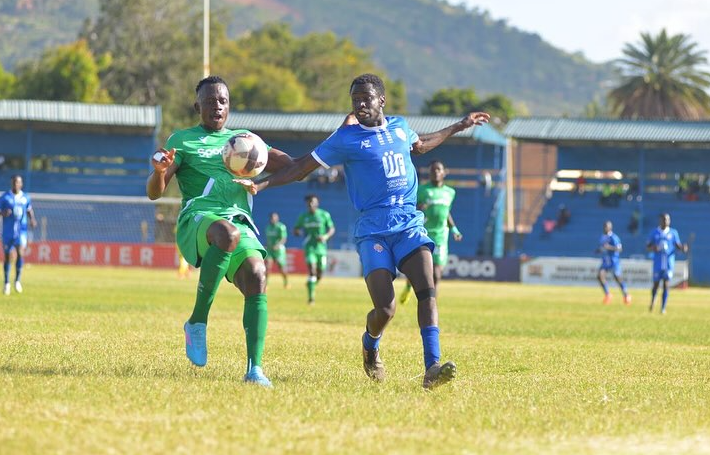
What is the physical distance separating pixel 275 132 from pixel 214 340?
4437 centimetres

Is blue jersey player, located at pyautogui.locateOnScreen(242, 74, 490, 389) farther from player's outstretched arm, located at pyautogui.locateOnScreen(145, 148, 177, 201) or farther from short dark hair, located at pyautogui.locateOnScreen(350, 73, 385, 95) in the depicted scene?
player's outstretched arm, located at pyautogui.locateOnScreen(145, 148, 177, 201)

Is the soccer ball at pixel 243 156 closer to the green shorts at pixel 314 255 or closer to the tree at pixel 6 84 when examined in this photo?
the green shorts at pixel 314 255

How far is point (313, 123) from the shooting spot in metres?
56.9

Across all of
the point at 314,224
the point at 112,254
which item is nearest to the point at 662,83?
the point at 112,254

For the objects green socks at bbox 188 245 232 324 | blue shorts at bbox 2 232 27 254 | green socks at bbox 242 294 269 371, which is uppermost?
green socks at bbox 188 245 232 324

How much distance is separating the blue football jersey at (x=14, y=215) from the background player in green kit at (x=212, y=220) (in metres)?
16.2

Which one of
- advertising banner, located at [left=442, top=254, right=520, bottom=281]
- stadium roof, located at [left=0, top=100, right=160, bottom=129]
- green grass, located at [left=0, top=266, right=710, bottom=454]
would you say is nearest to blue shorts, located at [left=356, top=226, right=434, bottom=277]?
green grass, located at [left=0, top=266, right=710, bottom=454]

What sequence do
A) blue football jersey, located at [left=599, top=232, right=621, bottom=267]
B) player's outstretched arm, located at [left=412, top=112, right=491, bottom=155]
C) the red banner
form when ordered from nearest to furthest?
player's outstretched arm, located at [left=412, top=112, right=491, bottom=155] → blue football jersey, located at [left=599, top=232, right=621, bottom=267] → the red banner

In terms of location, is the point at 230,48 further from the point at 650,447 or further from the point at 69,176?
the point at 650,447

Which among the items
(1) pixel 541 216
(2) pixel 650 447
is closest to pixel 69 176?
(1) pixel 541 216

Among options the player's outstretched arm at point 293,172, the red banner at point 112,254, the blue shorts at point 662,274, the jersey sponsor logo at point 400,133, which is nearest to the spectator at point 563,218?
the red banner at point 112,254

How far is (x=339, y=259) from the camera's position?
49.4 meters

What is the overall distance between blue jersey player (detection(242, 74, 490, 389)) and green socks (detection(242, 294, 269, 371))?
928mm

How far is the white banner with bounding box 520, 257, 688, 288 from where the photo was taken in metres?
46.1
